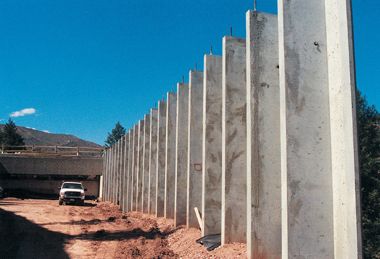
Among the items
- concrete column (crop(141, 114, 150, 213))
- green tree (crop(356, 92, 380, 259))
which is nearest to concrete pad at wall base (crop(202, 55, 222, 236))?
concrete column (crop(141, 114, 150, 213))

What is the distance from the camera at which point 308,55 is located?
5.87m

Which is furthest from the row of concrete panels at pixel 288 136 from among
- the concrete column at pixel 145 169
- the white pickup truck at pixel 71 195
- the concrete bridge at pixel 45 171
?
the concrete bridge at pixel 45 171

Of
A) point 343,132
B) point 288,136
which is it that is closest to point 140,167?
point 288,136

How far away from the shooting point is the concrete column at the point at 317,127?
5.27 metres

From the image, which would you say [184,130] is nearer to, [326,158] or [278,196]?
[278,196]

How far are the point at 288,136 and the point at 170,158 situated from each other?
9.52 meters

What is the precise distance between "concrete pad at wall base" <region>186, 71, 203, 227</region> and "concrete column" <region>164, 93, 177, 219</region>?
289 cm

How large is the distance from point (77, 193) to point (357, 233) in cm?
2663

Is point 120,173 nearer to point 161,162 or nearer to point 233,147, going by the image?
point 161,162

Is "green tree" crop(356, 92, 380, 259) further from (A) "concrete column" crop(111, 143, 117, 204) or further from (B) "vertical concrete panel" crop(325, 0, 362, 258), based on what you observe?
(A) "concrete column" crop(111, 143, 117, 204)

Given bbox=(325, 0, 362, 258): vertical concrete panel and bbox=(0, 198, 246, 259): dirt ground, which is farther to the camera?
bbox=(0, 198, 246, 259): dirt ground

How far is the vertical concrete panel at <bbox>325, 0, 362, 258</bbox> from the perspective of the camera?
5.00 m

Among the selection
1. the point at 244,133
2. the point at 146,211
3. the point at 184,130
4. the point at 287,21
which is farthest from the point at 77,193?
the point at 287,21

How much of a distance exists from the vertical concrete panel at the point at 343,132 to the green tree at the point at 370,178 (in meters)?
15.8
